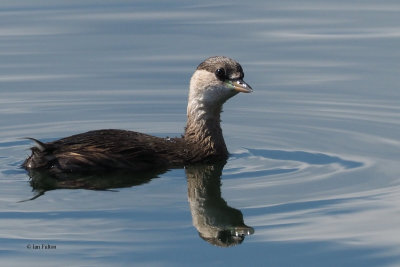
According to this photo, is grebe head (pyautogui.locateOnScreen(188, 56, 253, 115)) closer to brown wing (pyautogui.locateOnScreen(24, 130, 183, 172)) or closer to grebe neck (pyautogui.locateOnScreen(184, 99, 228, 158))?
grebe neck (pyautogui.locateOnScreen(184, 99, 228, 158))

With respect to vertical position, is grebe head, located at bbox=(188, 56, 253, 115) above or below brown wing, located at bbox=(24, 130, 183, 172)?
above

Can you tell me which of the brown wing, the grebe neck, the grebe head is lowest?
the brown wing

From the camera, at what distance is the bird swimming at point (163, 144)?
14.0 metres

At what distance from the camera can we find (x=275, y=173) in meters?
14.2

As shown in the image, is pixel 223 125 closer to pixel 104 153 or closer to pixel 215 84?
pixel 215 84

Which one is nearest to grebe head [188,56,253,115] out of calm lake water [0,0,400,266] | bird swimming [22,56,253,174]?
bird swimming [22,56,253,174]

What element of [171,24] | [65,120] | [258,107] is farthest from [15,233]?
[171,24]

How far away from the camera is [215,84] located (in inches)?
592

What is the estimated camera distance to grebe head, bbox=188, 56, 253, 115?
49.1 feet

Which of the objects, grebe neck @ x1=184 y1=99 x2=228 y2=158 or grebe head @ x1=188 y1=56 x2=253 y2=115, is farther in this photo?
grebe neck @ x1=184 y1=99 x2=228 y2=158

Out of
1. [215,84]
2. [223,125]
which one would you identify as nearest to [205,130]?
[215,84]

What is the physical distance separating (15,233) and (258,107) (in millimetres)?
5989

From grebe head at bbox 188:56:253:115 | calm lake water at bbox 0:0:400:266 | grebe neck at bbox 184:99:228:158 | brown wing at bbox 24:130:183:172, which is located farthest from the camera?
grebe neck at bbox 184:99:228:158

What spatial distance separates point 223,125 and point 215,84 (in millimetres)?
1562
